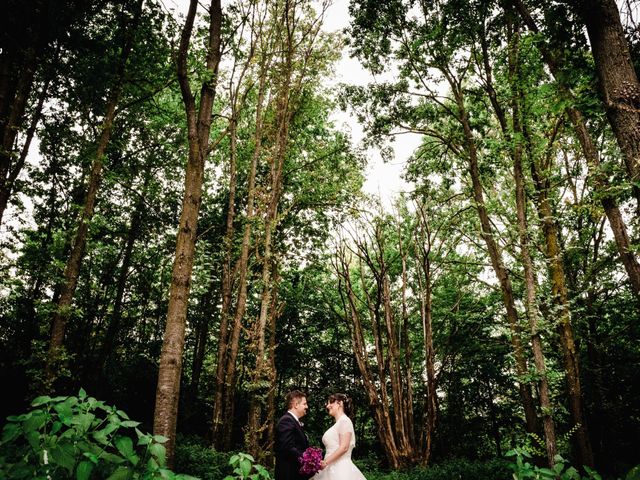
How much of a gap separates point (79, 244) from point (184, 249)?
412 cm

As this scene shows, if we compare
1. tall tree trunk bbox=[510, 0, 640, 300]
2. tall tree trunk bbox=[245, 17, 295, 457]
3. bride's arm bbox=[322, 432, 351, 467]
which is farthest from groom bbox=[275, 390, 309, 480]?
tall tree trunk bbox=[510, 0, 640, 300]

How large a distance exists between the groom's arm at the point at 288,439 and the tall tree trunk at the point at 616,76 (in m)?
4.44

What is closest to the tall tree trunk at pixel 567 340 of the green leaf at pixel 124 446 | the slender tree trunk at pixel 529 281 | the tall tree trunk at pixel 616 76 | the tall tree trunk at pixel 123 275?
the slender tree trunk at pixel 529 281

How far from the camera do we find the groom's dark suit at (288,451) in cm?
396

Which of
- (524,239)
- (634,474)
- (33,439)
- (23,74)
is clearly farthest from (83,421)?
(524,239)

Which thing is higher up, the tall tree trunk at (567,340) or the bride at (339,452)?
the tall tree trunk at (567,340)

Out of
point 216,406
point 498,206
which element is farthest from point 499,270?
point 216,406

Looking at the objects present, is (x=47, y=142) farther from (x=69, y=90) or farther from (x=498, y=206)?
(x=498, y=206)

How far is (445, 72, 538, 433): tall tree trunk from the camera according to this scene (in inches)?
303

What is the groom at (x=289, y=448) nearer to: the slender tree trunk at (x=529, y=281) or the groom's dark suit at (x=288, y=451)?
the groom's dark suit at (x=288, y=451)

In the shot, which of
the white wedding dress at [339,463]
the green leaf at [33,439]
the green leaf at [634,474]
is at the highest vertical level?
the green leaf at [33,439]

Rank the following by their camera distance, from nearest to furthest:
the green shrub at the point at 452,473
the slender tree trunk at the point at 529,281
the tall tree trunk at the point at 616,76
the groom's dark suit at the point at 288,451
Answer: the tall tree trunk at the point at 616,76 < the groom's dark suit at the point at 288,451 < the green shrub at the point at 452,473 < the slender tree trunk at the point at 529,281

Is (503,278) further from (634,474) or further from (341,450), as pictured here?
(634,474)

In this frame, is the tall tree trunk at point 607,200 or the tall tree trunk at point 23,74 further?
the tall tree trunk at point 23,74
